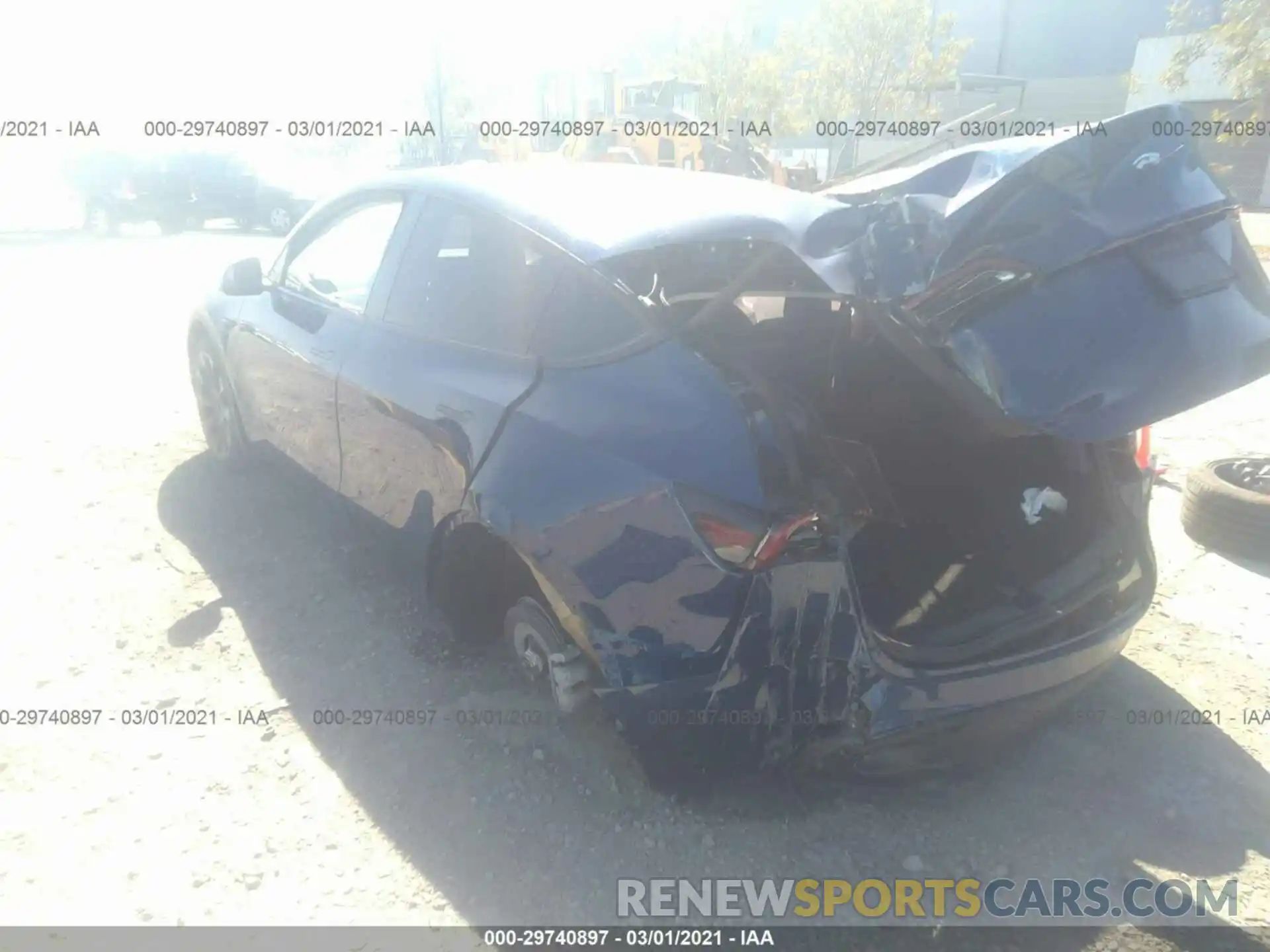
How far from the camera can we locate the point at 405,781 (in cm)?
271

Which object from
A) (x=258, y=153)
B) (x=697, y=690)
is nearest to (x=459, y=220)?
(x=697, y=690)

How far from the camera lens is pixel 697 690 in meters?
2.16

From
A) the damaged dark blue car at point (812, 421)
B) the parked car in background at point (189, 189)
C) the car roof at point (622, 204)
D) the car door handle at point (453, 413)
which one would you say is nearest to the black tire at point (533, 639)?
the damaged dark blue car at point (812, 421)

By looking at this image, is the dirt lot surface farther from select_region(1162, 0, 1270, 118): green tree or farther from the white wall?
the white wall

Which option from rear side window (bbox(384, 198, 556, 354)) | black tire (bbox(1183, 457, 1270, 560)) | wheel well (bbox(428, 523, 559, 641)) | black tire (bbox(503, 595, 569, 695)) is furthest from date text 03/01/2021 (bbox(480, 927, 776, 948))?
black tire (bbox(1183, 457, 1270, 560))

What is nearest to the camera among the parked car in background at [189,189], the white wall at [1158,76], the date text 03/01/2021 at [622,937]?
the date text 03/01/2021 at [622,937]

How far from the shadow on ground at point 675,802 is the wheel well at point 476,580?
19cm

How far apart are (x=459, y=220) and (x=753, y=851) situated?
7.30ft

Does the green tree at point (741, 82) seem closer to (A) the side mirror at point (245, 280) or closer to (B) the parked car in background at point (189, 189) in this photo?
(B) the parked car in background at point (189, 189)

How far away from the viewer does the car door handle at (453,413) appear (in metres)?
2.68

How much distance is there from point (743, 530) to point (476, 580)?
1.21 m

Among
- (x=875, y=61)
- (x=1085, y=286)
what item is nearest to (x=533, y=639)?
(x=1085, y=286)

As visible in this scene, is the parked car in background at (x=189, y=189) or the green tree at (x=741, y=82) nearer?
the parked car in background at (x=189, y=189)

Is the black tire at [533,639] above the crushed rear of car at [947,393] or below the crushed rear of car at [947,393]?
below
